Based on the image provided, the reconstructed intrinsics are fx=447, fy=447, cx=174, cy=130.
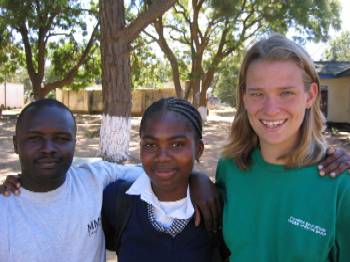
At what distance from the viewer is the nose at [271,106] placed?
5.48 feet

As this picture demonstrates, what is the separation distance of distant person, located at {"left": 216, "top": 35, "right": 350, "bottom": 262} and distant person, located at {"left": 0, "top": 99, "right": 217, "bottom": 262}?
0.59 meters

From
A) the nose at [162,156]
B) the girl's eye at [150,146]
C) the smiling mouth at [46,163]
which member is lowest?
the smiling mouth at [46,163]

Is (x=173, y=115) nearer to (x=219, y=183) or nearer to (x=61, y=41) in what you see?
(x=219, y=183)

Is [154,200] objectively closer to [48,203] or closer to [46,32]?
[48,203]

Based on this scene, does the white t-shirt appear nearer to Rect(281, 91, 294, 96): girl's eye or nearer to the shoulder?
the shoulder

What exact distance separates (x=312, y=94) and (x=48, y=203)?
115 cm

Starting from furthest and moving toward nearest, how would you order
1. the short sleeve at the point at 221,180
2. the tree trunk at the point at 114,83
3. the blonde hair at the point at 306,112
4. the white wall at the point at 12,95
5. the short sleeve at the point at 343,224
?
the white wall at the point at 12,95, the tree trunk at the point at 114,83, the short sleeve at the point at 221,180, the blonde hair at the point at 306,112, the short sleeve at the point at 343,224

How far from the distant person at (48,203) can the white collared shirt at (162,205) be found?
0.19m

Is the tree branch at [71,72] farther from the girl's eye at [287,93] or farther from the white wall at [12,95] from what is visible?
the girl's eye at [287,93]

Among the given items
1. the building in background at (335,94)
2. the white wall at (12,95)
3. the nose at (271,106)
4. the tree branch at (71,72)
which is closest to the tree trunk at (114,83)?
the nose at (271,106)

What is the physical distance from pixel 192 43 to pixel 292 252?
1806cm

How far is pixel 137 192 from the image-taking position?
1.87 metres

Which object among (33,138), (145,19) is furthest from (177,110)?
(145,19)

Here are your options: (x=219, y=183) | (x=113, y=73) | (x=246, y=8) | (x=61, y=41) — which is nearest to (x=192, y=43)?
(x=246, y=8)
